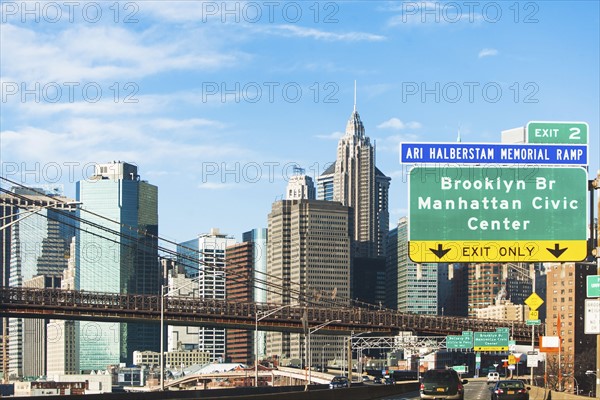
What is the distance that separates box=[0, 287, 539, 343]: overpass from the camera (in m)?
143

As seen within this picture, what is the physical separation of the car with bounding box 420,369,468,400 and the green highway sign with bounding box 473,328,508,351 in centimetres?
8875

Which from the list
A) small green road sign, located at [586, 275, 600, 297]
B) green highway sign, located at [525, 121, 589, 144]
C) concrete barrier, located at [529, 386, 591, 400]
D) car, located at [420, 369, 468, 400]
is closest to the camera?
small green road sign, located at [586, 275, 600, 297]

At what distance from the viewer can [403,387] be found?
8900 centimetres

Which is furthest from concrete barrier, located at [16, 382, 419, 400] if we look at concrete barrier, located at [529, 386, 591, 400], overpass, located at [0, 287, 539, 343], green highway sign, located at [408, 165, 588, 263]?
overpass, located at [0, 287, 539, 343]

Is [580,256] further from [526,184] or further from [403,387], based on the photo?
[403,387]

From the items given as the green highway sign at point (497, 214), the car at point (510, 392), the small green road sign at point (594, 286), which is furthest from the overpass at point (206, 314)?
the small green road sign at point (594, 286)

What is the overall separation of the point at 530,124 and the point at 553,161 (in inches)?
65.1

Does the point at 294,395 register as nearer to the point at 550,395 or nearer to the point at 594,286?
the point at 550,395

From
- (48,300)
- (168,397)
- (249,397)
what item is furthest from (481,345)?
(249,397)

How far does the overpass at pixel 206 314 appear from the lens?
143 meters

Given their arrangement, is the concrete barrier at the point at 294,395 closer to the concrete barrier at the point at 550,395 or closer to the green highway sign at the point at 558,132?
the concrete barrier at the point at 550,395

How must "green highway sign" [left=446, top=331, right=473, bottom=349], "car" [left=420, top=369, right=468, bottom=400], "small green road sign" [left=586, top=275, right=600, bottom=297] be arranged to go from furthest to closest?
"green highway sign" [left=446, top=331, right=473, bottom=349] → "car" [left=420, top=369, right=468, bottom=400] → "small green road sign" [left=586, top=275, right=600, bottom=297]

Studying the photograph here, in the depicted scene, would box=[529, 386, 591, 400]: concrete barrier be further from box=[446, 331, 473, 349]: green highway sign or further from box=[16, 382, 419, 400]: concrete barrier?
box=[446, 331, 473, 349]: green highway sign

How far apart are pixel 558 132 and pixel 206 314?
11249 cm
